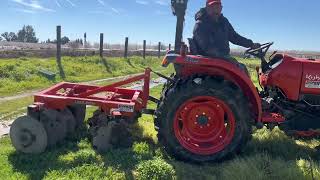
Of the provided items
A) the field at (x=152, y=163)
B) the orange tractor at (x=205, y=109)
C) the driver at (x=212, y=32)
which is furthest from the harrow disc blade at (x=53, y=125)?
the driver at (x=212, y=32)

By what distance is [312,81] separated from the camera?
615 cm

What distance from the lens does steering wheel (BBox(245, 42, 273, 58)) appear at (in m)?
6.31

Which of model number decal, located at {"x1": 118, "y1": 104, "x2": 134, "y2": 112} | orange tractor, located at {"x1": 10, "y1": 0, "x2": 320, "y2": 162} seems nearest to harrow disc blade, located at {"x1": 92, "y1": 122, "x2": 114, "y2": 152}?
orange tractor, located at {"x1": 10, "y1": 0, "x2": 320, "y2": 162}

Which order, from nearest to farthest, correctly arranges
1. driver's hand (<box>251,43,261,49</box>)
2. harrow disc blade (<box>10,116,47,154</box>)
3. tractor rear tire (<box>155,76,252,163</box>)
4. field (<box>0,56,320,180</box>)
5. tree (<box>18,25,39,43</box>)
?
field (<box>0,56,320,180</box>) < tractor rear tire (<box>155,76,252,163</box>) < harrow disc blade (<box>10,116,47,154</box>) < driver's hand (<box>251,43,261,49</box>) < tree (<box>18,25,39,43</box>)

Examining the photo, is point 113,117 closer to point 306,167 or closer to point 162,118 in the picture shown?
point 162,118

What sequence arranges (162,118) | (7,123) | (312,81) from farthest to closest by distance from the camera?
(7,123) < (312,81) < (162,118)

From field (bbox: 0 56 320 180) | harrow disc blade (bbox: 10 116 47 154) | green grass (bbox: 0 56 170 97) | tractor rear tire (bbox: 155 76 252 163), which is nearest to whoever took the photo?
field (bbox: 0 56 320 180)

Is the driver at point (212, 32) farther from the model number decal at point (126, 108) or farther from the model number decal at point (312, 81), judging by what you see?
the model number decal at point (126, 108)

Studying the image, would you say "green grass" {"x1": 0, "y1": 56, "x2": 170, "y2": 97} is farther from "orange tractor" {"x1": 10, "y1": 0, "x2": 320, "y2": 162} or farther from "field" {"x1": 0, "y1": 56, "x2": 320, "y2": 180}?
"field" {"x1": 0, "y1": 56, "x2": 320, "y2": 180}

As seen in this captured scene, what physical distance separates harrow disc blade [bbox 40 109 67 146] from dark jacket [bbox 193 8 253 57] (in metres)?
2.11

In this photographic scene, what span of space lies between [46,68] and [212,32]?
12550mm

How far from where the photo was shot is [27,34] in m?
71.8

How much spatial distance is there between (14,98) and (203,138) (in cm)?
724

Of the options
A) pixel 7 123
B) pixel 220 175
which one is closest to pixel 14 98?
pixel 7 123
